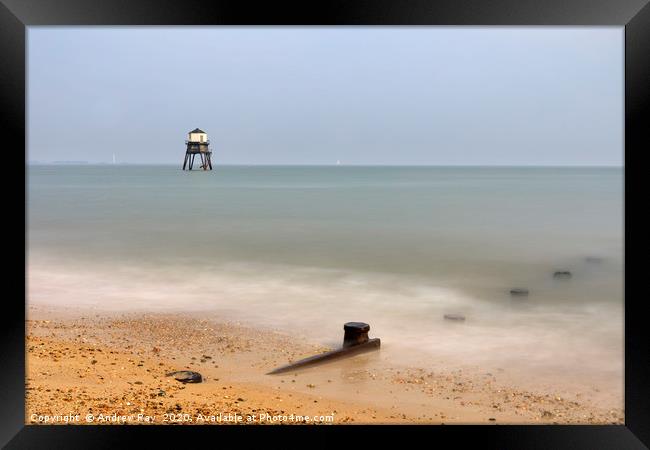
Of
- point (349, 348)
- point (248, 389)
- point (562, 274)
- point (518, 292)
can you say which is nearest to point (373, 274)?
point (518, 292)

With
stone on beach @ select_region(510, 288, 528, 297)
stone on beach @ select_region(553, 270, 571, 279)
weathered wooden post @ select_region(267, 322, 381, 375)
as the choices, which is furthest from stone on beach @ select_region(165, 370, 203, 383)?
stone on beach @ select_region(553, 270, 571, 279)

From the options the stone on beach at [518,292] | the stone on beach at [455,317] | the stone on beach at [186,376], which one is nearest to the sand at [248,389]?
the stone on beach at [186,376]

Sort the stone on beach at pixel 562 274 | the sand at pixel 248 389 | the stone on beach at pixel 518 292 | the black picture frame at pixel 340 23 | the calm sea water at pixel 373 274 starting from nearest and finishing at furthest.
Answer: the black picture frame at pixel 340 23 → the sand at pixel 248 389 → the calm sea water at pixel 373 274 → the stone on beach at pixel 518 292 → the stone on beach at pixel 562 274

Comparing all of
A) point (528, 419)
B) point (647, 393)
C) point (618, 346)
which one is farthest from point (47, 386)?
point (618, 346)

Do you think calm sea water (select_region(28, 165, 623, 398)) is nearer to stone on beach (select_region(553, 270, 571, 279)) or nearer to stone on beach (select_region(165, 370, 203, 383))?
stone on beach (select_region(553, 270, 571, 279))

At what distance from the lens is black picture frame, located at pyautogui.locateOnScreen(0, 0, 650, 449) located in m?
2.31

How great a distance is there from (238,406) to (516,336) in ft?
8.10

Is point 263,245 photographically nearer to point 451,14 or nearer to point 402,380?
point 402,380

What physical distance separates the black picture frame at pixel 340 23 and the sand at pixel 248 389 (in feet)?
1.50

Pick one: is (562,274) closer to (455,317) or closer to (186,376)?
(455,317)

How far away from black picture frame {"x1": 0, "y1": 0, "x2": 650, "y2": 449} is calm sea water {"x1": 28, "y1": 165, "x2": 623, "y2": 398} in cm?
159

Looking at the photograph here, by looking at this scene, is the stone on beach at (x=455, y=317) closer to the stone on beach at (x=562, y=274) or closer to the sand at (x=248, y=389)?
the sand at (x=248, y=389)

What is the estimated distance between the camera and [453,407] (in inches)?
128

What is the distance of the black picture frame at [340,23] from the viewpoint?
2.31 meters
